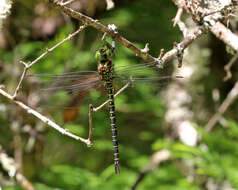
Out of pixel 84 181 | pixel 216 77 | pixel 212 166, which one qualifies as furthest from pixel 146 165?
pixel 216 77

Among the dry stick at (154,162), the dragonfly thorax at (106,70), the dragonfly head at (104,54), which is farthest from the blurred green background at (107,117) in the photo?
the dragonfly head at (104,54)

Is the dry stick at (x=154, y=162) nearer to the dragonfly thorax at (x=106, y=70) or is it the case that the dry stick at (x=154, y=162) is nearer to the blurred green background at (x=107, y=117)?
the blurred green background at (x=107, y=117)

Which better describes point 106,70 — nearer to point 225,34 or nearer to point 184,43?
point 184,43

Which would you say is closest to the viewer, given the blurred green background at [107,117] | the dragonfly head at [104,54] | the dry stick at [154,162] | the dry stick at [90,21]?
the dry stick at [90,21]

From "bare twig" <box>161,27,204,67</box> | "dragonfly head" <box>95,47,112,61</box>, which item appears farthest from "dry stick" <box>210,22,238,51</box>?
"dragonfly head" <box>95,47,112,61</box>

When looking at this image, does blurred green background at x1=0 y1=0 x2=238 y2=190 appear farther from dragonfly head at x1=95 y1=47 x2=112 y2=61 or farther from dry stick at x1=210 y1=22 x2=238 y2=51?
dry stick at x1=210 y1=22 x2=238 y2=51

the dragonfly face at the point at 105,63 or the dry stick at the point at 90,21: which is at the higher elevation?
the dragonfly face at the point at 105,63
